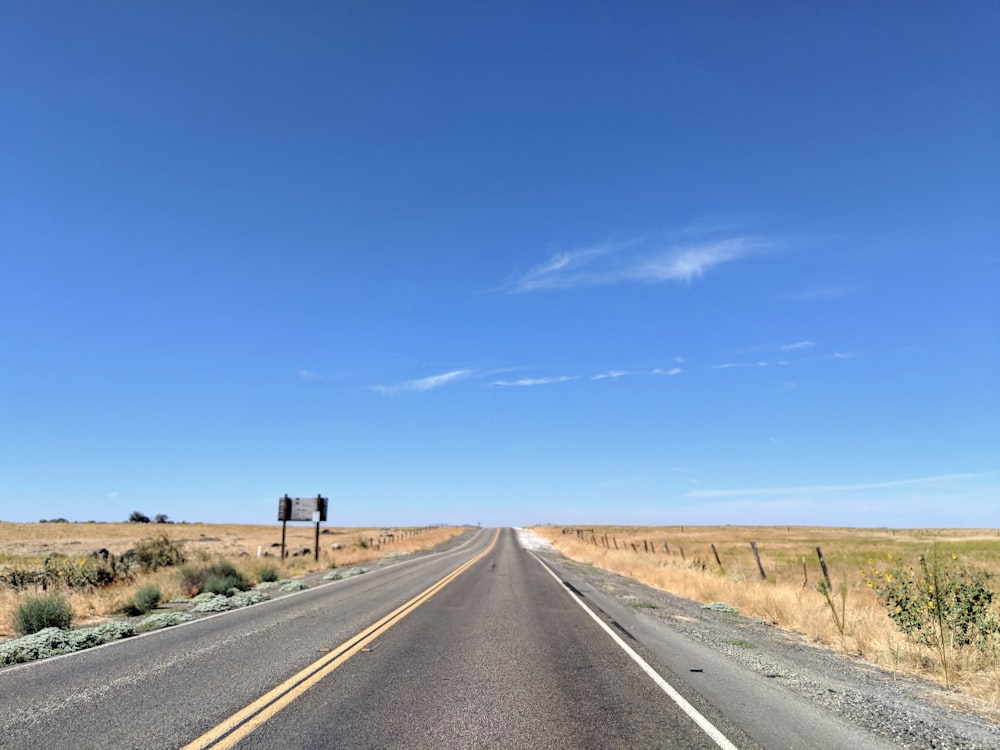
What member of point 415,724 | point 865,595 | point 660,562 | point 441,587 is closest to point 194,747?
point 415,724

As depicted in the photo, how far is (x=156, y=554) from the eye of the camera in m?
24.4

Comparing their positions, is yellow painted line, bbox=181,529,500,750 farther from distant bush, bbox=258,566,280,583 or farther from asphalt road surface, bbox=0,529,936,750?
distant bush, bbox=258,566,280,583

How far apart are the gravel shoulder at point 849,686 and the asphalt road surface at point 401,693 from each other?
47cm

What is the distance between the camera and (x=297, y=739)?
5.09 m

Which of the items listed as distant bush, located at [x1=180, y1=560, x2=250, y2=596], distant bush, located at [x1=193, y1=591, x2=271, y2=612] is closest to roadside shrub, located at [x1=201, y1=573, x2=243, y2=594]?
distant bush, located at [x1=180, y1=560, x2=250, y2=596]

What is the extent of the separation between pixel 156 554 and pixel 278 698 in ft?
72.7

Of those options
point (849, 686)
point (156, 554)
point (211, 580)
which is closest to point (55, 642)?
point (211, 580)

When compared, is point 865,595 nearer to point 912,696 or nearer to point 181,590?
point 912,696

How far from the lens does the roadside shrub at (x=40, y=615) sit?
1139 centimetres

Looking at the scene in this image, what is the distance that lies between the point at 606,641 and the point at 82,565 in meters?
17.4

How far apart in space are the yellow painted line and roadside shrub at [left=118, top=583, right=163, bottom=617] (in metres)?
7.51

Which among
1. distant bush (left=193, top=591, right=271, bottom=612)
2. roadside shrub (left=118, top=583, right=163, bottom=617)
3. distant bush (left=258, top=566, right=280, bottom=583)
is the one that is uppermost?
roadside shrub (left=118, top=583, right=163, bottom=617)

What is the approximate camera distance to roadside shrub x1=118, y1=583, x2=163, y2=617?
14.4m

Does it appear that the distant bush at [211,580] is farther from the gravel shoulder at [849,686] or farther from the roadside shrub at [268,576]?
the gravel shoulder at [849,686]
